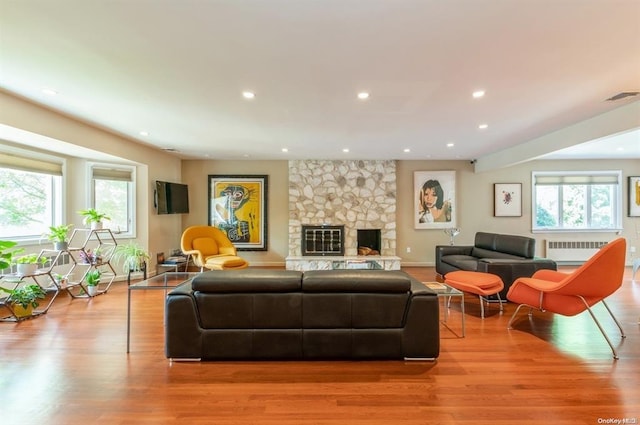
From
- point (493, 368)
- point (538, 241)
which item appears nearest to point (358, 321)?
point (493, 368)

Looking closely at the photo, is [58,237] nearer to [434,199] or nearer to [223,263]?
[223,263]

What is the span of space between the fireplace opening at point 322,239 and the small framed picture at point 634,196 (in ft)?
20.8

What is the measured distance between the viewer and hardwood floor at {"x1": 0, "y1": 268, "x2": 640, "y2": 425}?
5.80ft

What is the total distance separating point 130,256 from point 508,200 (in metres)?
7.63

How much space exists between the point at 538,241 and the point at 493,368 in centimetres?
570

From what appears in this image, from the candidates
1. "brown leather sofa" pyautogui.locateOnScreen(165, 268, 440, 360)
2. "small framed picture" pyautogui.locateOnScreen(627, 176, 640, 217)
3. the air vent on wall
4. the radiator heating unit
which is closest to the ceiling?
the air vent on wall

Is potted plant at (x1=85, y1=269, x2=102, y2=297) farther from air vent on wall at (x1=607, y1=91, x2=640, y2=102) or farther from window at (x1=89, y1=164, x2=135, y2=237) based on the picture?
air vent on wall at (x1=607, y1=91, x2=640, y2=102)

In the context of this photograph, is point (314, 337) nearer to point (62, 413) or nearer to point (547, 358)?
point (62, 413)

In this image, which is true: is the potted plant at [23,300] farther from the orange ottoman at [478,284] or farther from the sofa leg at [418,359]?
the orange ottoman at [478,284]

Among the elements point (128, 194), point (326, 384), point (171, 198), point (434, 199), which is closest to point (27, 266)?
point (128, 194)

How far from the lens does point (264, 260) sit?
22.4 feet

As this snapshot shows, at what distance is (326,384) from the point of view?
207 centimetres

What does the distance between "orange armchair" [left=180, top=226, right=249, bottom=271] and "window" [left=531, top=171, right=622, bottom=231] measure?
21.5 ft

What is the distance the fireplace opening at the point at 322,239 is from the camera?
22.0ft
